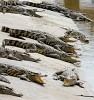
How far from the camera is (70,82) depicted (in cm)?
1190

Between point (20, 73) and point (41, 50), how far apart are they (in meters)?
4.21

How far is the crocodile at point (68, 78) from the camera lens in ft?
39.0

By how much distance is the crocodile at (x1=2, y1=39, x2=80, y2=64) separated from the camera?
1514 cm

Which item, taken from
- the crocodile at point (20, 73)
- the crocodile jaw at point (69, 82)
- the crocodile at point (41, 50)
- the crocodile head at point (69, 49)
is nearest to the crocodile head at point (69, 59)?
the crocodile at point (41, 50)

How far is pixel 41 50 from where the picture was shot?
15.6 meters

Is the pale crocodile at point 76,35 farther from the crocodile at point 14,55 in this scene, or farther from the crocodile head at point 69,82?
the crocodile head at point 69,82

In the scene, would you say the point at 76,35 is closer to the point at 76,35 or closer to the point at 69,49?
the point at 76,35

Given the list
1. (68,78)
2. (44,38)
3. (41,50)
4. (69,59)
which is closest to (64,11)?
(44,38)

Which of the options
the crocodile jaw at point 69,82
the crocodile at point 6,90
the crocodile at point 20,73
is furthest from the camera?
the crocodile jaw at point 69,82

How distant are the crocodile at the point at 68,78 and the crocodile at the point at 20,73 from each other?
0.85 metres

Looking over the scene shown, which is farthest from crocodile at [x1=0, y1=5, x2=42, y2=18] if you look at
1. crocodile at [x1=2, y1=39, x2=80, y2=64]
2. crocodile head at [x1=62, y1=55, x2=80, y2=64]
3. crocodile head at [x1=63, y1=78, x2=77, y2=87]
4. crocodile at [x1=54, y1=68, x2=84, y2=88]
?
crocodile head at [x1=63, y1=78, x2=77, y2=87]

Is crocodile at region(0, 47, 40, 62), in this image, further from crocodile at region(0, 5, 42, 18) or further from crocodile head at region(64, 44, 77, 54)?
crocodile at region(0, 5, 42, 18)

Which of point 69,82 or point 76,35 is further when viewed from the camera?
point 76,35

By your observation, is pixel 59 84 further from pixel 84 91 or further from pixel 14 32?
pixel 14 32
